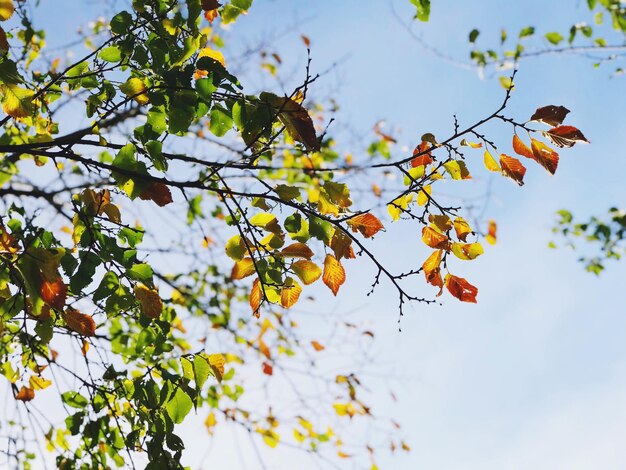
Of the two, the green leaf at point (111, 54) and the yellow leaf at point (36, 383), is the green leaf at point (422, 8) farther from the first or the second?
the yellow leaf at point (36, 383)

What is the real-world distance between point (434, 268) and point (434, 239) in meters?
0.10

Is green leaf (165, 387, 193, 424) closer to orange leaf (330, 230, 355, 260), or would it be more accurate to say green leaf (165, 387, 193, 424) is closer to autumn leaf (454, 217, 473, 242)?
orange leaf (330, 230, 355, 260)

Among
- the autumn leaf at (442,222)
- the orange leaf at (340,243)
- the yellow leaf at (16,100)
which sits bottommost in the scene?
the orange leaf at (340,243)

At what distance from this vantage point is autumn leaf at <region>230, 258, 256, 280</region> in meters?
1.64

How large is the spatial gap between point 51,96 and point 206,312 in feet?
7.83

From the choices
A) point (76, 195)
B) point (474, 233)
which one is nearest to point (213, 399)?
point (76, 195)

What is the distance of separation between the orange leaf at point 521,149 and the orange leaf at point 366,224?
1.63 ft

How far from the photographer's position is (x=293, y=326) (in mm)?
4578

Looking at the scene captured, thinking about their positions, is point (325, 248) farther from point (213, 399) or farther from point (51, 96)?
point (213, 399)

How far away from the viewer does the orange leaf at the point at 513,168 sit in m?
1.57

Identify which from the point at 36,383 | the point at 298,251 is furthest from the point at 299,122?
the point at 36,383

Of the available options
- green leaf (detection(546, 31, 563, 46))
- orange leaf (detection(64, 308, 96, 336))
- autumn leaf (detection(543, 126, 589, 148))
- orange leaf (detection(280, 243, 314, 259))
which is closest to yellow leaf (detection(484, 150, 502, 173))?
autumn leaf (detection(543, 126, 589, 148))

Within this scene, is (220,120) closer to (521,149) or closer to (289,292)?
(289,292)

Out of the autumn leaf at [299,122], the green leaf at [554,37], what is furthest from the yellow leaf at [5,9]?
the green leaf at [554,37]
